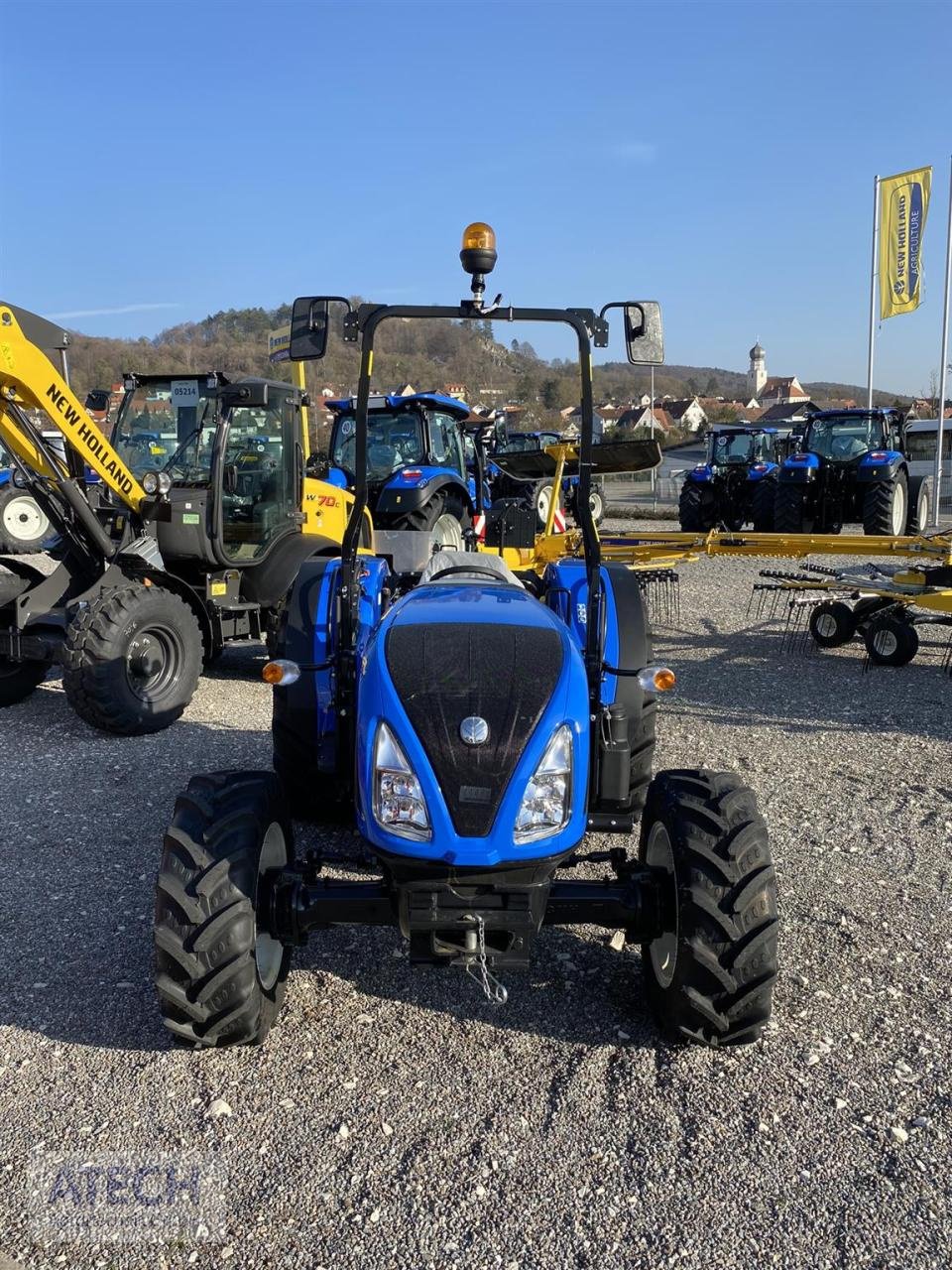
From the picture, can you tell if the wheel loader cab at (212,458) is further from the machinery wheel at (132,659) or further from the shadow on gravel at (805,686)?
the shadow on gravel at (805,686)

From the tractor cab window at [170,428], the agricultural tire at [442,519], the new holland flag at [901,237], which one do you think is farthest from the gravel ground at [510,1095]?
the new holland flag at [901,237]

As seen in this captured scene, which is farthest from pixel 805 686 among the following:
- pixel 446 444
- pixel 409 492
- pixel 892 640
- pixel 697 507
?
pixel 697 507

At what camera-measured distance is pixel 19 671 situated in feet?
23.1

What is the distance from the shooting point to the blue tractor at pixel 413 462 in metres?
10.4

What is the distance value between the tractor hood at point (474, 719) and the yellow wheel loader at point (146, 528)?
368 cm

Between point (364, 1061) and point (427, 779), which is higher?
point (427, 779)

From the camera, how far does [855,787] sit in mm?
5273

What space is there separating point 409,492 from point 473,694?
7.79m

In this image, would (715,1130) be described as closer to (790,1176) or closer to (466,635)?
(790,1176)

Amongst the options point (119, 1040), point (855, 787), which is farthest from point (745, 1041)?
point (855, 787)

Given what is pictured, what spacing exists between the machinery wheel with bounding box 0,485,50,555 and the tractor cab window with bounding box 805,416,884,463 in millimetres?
11484

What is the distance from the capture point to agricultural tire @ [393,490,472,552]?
1038 centimetres

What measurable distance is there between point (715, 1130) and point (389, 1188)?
0.85m

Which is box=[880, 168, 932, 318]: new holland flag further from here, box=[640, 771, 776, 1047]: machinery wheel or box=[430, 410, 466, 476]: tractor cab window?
box=[640, 771, 776, 1047]: machinery wheel
